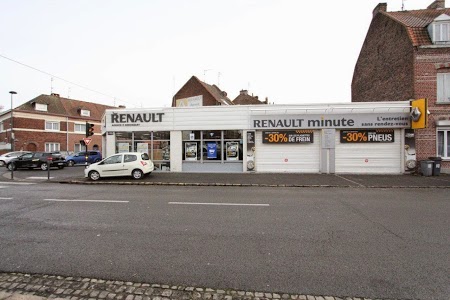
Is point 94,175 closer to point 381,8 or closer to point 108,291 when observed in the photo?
point 108,291

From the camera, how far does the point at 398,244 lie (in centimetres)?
451

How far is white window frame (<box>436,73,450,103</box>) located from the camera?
49.9ft

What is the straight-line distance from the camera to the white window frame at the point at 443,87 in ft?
49.9

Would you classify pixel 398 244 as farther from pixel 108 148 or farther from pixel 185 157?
pixel 108 148

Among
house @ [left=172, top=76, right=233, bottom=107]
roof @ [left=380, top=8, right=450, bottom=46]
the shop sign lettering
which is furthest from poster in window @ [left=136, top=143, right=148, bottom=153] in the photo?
roof @ [left=380, top=8, right=450, bottom=46]

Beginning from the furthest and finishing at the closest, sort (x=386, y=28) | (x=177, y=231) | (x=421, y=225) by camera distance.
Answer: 1. (x=386, y=28)
2. (x=421, y=225)
3. (x=177, y=231)

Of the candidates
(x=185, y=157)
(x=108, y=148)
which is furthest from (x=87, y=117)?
(x=185, y=157)

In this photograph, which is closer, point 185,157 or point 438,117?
point 438,117

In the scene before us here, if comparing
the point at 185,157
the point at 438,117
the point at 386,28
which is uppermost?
the point at 386,28

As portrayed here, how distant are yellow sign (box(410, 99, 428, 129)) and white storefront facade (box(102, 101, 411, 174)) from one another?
16.5 inches

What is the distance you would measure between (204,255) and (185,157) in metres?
13.3

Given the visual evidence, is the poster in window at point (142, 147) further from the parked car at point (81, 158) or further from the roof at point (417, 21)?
the roof at point (417, 21)

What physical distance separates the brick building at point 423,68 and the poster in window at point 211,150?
491 inches

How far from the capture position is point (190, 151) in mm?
17109
